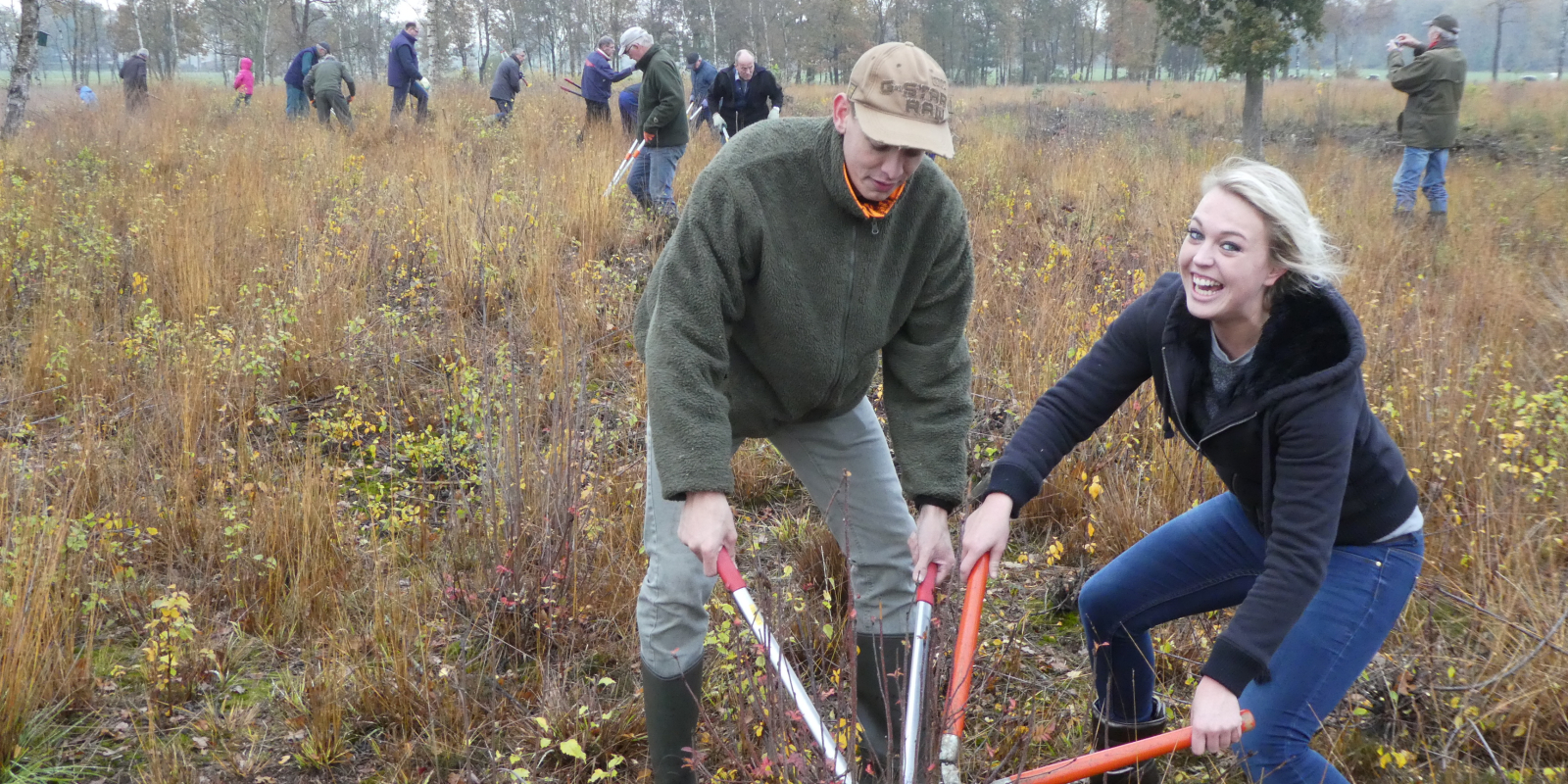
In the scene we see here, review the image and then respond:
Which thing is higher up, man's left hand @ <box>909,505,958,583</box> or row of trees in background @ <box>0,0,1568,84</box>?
row of trees in background @ <box>0,0,1568,84</box>

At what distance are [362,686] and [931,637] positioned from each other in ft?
5.66

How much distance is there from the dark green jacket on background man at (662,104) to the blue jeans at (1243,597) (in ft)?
21.3

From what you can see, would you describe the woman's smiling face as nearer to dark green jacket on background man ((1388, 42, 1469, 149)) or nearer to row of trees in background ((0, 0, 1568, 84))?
dark green jacket on background man ((1388, 42, 1469, 149))

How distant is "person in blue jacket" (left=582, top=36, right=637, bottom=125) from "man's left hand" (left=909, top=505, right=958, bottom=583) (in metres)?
10.6

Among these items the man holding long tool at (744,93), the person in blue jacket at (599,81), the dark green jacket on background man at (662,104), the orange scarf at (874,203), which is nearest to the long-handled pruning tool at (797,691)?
the orange scarf at (874,203)

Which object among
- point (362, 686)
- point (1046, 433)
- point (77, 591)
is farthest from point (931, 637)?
point (77, 591)

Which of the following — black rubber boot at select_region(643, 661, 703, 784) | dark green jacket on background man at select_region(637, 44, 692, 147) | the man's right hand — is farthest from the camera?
dark green jacket on background man at select_region(637, 44, 692, 147)

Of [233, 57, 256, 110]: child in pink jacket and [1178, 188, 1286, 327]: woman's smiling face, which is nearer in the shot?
[1178, 188, 1286, 327]: woman's smiling face

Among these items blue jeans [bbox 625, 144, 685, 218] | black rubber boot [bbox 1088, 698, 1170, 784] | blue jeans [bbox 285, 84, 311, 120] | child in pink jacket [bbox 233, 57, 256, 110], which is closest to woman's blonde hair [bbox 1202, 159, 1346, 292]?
black rubber boot [bbox 1088, 698, 1170, 784]

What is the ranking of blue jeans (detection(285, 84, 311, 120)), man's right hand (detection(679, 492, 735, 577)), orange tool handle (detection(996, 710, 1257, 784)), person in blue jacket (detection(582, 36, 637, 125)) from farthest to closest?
blue jeans (detection(285, 84, 311, 120)) < person in blue jacket (detection(582, 36, 637, 125)) < man's right hand (detection(679, 492, 735, 577)) < orange tool handle (detection(996, 710, 1257, 784))

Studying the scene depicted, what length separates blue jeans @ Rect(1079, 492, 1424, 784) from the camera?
2.02 m

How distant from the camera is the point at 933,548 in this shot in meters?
2.18

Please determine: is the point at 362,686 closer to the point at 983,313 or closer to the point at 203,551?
the point at 203,551

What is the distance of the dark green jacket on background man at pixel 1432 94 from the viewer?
334 inches
